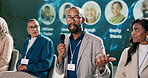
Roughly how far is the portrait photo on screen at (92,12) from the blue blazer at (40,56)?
10.7 ft

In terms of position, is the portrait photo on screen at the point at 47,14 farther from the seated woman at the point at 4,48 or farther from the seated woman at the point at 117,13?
the seated woman at the point at 4,48

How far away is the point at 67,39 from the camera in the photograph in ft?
9.24

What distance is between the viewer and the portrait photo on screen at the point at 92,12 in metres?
6.38

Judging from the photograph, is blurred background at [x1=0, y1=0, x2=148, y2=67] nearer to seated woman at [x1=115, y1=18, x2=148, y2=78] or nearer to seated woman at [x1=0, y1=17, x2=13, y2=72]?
seated woman at [x1=0, y1=17, x2=13, y2=72]

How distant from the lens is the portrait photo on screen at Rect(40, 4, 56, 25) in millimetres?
7059

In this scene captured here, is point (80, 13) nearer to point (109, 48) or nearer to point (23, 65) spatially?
point (23, 65)

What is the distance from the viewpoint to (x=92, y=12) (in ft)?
Answer: 21.2

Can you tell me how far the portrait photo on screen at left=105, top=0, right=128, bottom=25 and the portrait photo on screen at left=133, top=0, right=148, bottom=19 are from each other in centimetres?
27

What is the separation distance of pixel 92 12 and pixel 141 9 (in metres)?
1.45

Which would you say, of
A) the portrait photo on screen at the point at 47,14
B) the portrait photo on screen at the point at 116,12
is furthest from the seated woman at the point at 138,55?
the portrait photo on screen at the point at 47,14

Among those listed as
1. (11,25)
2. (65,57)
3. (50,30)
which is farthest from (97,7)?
(65,57)

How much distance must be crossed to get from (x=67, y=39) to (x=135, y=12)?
11.7 ft

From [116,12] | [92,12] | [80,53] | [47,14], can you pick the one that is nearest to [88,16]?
[92,12]

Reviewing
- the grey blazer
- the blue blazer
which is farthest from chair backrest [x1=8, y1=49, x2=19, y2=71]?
the grey blazer
